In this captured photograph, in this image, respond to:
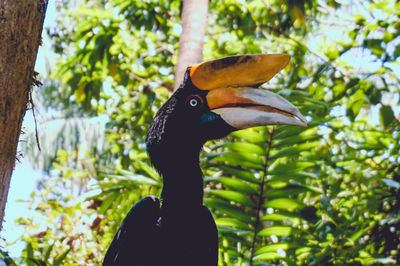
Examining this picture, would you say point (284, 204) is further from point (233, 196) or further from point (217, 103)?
point (217, 103)

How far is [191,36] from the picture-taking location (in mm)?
2617

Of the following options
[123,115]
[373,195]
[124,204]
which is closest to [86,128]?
[123,115]

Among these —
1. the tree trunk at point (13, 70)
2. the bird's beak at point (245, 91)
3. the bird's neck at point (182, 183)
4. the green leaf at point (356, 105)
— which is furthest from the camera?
the green leaf at point (356, 105)

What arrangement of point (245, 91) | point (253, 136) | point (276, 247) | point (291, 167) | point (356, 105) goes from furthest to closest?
point (356, 105) → point (253, 136) → point (291, 167) → point (276, 247) → point (245, 91)

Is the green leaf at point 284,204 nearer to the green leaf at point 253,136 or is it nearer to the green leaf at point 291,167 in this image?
the green leaf at point 291,167

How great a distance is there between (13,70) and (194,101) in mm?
1134

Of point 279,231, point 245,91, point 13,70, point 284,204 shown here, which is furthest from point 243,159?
point 13,70

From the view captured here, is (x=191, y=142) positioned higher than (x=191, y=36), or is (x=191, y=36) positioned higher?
(x=191, y=36)

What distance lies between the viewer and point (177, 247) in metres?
2.00

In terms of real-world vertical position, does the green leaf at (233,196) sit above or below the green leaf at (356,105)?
below

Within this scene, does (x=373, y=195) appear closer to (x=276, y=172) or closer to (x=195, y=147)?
(x=276, y=172)

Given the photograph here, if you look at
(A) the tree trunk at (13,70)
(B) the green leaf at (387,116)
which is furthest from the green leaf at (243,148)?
(A) the tree trunk at (13,70)

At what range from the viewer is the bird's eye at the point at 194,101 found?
2.16 m

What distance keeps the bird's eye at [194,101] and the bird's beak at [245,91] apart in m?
0.04
